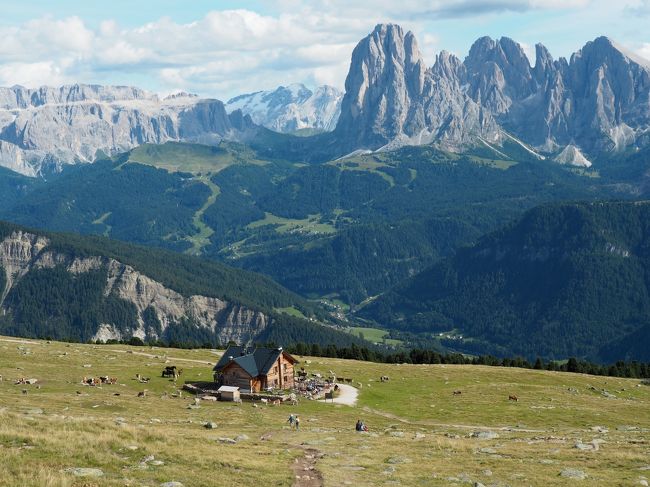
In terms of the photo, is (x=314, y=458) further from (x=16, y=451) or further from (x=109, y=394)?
(x=109, y=394)

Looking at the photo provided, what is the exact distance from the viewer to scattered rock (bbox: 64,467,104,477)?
43656 millimetres

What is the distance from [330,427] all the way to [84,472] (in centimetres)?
3696

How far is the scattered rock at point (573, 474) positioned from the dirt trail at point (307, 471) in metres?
15.1

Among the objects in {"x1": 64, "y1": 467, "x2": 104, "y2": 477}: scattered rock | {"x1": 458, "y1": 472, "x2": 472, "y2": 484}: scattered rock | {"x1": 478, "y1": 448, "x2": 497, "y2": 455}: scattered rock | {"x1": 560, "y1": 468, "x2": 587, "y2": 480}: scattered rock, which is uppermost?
{"x1": 64, "y1": 467, "x2": 104, "y2": 477}: scattered rock

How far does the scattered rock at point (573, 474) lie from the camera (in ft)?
167

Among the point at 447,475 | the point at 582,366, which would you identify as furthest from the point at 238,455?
the point at 582,366

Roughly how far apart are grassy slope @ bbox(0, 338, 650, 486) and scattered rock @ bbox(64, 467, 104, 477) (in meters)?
0.63

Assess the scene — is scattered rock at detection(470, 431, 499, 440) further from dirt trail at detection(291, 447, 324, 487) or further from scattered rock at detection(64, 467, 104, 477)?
scattered rock at detection(64, 467, 104, 477)

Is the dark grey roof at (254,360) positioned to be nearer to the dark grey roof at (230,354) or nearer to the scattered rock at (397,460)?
the dark grey roof at (230,354)

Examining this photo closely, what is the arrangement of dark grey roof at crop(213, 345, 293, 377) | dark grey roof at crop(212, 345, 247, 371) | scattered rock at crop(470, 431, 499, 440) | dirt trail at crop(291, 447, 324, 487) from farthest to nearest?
dark grey roof at crop(212, 345, 247, 371)
dark grey roof at crop(213, 345, 293, 377)
scattered rock at crop(470, 431, 499, 440)
dirt trail at crop(291, 447, 324, 487)

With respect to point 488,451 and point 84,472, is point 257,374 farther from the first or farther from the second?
point 84,472

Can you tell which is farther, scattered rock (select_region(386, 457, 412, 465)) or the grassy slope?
scattered rock (select_region(386, 457, 412, 465))

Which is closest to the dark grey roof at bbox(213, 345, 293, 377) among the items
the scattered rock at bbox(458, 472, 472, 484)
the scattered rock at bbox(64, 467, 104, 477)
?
the scattered rock at bbox(458, 472, 472, 484)

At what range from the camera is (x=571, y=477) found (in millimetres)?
50906
